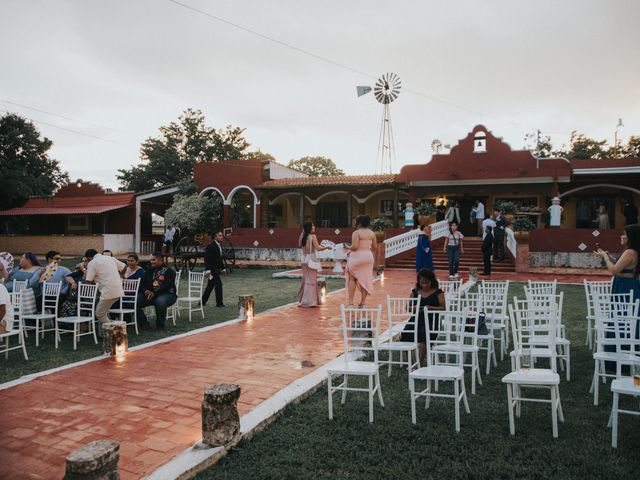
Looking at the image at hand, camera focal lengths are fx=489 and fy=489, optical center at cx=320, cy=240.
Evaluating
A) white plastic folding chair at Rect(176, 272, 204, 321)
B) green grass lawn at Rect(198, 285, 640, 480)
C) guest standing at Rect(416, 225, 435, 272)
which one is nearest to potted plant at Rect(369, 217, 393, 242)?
guest standing at Rect(416, 225, 435, 272)

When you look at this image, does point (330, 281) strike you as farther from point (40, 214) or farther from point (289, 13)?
point (40, 214)

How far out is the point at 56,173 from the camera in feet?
94.4

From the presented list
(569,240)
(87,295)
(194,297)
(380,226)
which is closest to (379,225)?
(380,226)

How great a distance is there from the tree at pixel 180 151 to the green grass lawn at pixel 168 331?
22335 millimetres

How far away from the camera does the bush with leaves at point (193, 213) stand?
24.4m

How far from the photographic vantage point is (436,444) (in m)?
3.64

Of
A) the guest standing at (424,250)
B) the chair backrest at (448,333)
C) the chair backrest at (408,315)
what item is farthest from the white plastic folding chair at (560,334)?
the guest standing at (424,250)

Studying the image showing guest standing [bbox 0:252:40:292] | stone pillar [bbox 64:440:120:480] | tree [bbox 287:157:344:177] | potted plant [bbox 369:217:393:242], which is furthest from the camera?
tree [bbox 287:157:344:177]

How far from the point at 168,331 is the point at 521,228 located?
13.5 meters

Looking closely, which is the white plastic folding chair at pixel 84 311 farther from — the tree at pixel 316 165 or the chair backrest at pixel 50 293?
the tree at pixel 316 165

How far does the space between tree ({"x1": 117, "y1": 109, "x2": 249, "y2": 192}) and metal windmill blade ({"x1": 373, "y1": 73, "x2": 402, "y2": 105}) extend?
47.9ft

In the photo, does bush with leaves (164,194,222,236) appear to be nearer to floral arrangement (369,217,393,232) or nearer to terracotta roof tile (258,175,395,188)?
terracotta roof tile (258,175,395,188)

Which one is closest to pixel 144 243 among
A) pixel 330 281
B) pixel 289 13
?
pixel 330 281

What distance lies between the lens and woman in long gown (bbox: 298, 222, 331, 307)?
31.7 feet
